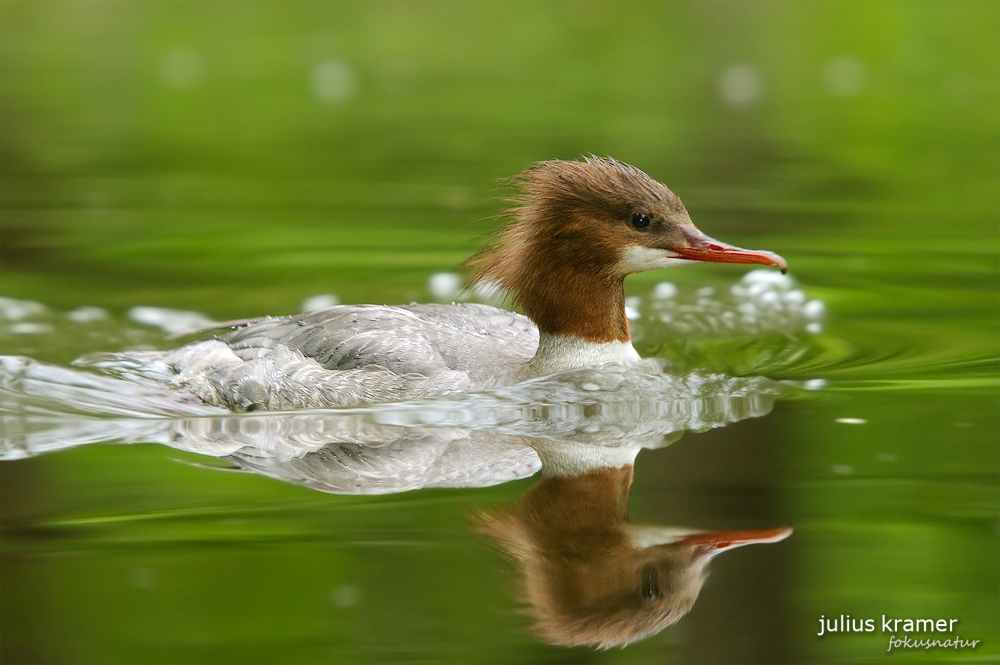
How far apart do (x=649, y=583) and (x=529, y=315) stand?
2283 mm

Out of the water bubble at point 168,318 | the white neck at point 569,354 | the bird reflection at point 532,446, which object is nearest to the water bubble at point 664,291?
the bird reflection at point 532,446

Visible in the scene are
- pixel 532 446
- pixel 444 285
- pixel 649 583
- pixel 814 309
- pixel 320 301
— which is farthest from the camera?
pixel 444 285

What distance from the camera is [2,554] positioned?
398 centimetres

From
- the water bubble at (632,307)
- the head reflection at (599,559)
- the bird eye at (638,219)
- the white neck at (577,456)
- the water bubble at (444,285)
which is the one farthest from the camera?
the water bubble at (444,285)

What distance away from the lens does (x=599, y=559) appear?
3.88 meters

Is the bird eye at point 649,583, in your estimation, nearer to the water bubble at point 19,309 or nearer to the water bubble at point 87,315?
the water bubble at point 87,315

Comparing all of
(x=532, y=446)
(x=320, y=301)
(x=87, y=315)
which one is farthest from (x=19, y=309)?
(x=532, y=446)

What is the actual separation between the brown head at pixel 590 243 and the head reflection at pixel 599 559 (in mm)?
1384

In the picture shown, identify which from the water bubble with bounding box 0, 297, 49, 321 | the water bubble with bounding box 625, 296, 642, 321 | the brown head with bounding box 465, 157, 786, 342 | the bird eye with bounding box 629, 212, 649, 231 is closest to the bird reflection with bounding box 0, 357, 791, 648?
the brown head with bounding box 465, 157, 786, 342

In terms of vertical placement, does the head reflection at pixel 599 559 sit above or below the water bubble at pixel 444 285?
below

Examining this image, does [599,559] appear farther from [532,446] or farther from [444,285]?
[444,285]

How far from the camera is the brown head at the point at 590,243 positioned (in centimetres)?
557

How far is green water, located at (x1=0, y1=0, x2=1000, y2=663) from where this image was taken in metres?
3.71

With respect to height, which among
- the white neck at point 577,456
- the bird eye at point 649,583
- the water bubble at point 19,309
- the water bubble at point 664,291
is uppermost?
Answer: the water bubble at point 664,291
